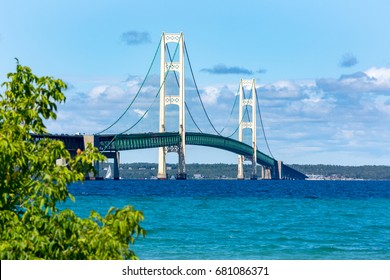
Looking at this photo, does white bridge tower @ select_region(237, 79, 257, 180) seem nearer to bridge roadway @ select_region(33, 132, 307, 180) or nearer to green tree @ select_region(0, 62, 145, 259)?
bridge roadway @ select_region(33, 132, 307, 180)

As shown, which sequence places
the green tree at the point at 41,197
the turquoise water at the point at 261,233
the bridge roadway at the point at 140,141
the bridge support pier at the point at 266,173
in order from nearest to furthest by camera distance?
1. the green tree at the point at 41,197
2. the turquoise water at the point at 261,233
3. the bridge roadway at the point at 140,141
4. the bridge support pier at the point at 266,173

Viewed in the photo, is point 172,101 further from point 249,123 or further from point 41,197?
point 41,197

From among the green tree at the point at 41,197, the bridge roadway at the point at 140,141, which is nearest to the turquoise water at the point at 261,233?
the green tree at the point at 41,197

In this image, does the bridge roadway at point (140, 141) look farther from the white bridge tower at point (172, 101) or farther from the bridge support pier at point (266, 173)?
the bridge support pier at point (266, 173)

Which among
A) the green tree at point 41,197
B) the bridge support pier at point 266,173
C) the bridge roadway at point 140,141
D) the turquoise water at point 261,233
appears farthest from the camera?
the bridge support pier at point 266,173

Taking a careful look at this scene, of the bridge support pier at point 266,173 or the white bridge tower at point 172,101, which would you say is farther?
the bridge support pier at point 266,173

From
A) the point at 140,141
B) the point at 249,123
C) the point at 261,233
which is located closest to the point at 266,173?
the point at 249,123
